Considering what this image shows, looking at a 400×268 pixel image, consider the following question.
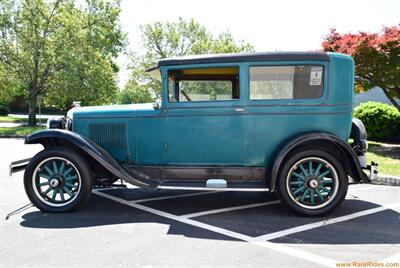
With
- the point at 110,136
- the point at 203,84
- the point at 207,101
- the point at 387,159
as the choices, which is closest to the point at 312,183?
the point at 207,101

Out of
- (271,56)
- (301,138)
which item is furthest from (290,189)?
(271,56)

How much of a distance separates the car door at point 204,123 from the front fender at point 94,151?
1.70 feet

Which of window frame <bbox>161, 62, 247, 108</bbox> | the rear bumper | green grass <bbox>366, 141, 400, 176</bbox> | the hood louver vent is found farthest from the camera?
green grass <bbox>366, 141, 400, 176</bbox>

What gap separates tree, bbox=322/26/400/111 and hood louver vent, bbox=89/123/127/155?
7416 mm

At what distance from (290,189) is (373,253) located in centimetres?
124

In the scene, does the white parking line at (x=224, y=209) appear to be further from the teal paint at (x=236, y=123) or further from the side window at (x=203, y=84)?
the side window at (x=203, y=84)

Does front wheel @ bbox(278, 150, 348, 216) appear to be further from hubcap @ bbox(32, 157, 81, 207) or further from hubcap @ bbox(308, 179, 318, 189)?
hubcap @ bbox(32, 157, 81, 207)

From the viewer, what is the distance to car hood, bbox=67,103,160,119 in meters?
4.70

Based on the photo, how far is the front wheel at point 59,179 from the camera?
175 inches

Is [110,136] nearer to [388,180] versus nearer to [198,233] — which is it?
[198,233]

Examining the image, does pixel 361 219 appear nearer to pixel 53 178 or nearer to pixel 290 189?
pixel 290 189

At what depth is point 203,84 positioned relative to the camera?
15.9 feet

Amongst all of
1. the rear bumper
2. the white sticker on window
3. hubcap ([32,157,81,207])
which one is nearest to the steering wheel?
the white sticker on window

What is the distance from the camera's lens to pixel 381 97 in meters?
24.5
